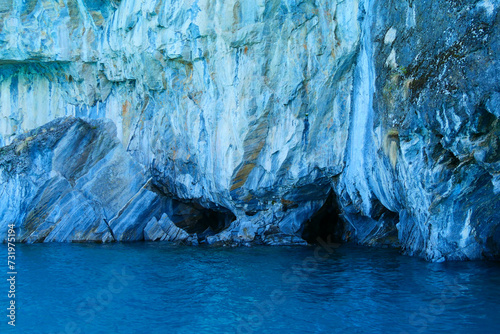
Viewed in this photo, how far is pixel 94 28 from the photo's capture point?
2811cm

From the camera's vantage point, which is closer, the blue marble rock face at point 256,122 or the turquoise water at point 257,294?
the turquoise water at point 257,294

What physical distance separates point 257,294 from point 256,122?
10.0m

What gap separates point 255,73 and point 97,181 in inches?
455

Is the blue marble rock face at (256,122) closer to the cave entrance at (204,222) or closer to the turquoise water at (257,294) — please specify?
the cave entrance at (204,222)

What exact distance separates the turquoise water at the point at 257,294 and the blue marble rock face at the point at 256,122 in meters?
2.89

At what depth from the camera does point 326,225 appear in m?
26.6

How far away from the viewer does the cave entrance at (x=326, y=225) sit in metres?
24.3

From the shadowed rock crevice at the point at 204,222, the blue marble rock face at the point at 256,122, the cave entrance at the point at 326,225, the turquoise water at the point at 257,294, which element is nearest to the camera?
the turquoise water at the point at 257,294

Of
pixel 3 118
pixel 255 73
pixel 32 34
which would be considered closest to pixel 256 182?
pixel 255 73

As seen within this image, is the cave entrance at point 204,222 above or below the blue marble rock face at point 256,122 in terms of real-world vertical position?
below

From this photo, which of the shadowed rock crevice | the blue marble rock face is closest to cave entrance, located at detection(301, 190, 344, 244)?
the blue marble rock face

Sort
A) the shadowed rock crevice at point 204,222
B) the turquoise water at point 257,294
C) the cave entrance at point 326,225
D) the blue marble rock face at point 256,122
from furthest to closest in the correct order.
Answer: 1. the shadowed rock crevice at point 204,222
2. the cave entrance at point 326,225
3. the blue marble rock face at point 256,122
4. the turquoise water at point 257,294

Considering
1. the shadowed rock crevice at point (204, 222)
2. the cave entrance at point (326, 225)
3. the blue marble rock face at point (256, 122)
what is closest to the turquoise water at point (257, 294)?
the blue marble rock face at point (256, 122)

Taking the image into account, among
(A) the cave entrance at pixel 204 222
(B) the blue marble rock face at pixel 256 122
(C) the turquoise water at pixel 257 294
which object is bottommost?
(A) the cave entrance at pixel 204 222
